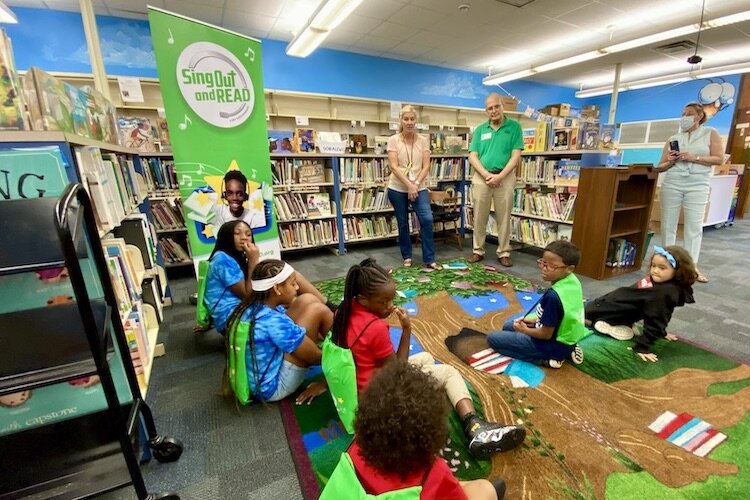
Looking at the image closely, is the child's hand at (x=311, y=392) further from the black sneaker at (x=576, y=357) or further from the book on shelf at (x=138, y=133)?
the book on shelf at (x=138, y=133)

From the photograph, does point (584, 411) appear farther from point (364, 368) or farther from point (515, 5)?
point (515, 5)

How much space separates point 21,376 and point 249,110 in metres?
2.06

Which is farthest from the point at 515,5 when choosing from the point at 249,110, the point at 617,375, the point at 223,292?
the point at 223,292

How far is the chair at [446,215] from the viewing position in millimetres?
4278

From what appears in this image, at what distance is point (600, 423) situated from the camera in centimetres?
142

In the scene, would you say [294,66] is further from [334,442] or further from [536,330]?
[334,442]

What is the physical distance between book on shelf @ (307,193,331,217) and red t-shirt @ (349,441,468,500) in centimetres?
344

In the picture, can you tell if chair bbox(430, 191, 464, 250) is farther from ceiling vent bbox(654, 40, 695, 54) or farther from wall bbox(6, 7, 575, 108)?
ceiling vent bbox(654, 40, 695, 54)

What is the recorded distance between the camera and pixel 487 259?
12.6 ft

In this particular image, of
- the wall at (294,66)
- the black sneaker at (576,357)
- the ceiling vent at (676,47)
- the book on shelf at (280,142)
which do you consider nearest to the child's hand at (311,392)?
the black sneaker at (576,357)

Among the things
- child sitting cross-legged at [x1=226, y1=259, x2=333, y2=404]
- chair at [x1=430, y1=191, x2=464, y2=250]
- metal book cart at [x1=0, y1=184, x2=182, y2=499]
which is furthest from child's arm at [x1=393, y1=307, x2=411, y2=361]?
chair at [x1=430, y1=191, x2=464, y2=250]

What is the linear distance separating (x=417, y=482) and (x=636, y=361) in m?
1.76

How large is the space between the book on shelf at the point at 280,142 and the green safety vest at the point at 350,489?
346cm

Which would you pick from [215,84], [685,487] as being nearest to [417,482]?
[685,487]
